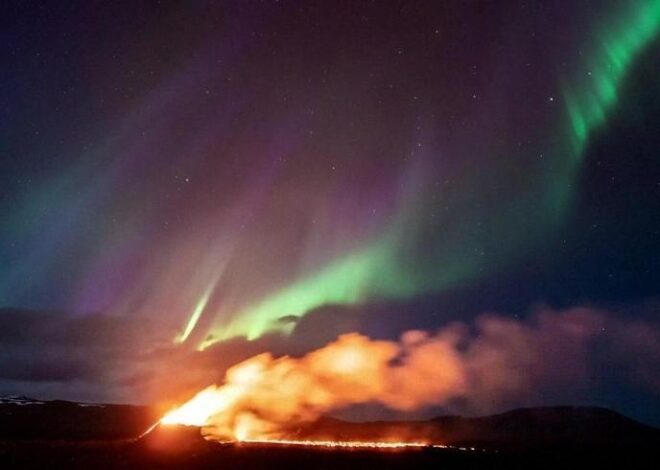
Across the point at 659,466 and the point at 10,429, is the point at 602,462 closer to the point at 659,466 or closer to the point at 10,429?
the point at 659,466

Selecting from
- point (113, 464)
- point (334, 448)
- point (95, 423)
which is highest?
point (95, 423)

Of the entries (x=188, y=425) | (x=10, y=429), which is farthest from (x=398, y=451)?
(x=10, y=429)

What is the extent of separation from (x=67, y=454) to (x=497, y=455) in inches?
2260

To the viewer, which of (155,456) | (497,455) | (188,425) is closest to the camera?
(155,456)

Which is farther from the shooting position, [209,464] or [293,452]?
[293,452]

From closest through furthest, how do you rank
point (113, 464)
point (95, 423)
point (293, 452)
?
1. point (113, 464)
2. point (293, 452)
3. point (95, 423)

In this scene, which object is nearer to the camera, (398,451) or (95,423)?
(398,451)

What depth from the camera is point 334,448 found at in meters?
→ 75.1

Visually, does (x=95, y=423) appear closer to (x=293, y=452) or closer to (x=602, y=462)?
(x=293, y=452)

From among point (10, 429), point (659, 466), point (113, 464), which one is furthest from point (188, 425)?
point (659, 466)

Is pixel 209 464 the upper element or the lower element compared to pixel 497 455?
lower

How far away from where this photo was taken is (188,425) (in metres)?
72.1

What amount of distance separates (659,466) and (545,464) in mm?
22727

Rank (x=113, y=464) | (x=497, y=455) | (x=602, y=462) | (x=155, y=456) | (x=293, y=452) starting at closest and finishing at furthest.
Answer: (x=113, y=464)
(x=155, y=456)
(x=293, y=452)
(x=497, y=455)
(x=602, y=462)
